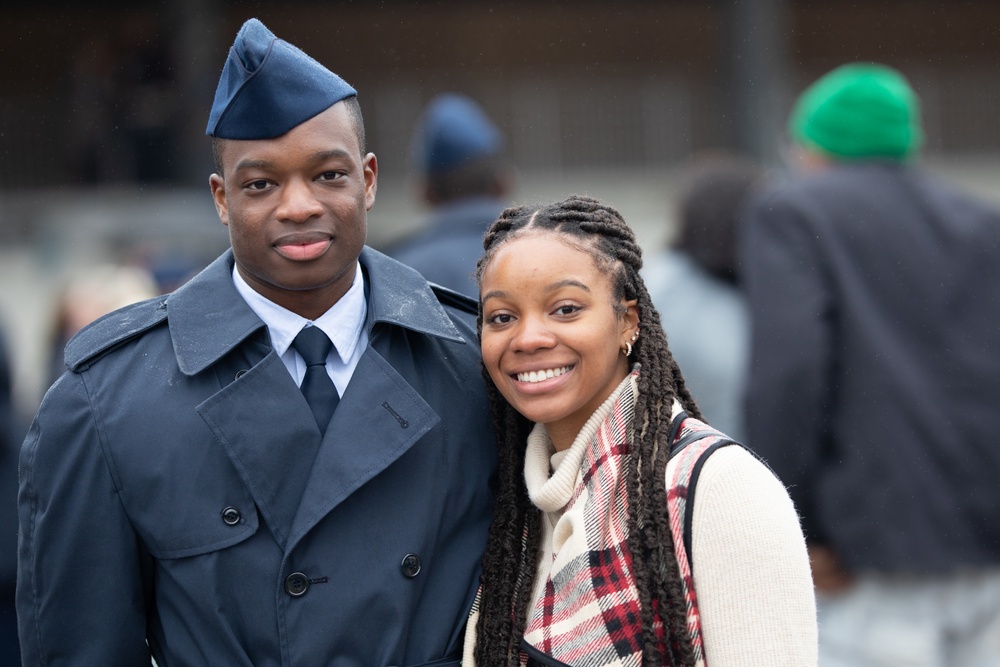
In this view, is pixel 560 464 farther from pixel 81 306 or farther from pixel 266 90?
pixel 81 306

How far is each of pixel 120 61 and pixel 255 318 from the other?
13578 mm

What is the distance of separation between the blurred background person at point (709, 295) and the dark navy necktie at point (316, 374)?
233cm

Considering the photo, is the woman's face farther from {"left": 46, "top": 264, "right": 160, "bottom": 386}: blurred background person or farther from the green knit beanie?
{"left": 46, "top": 264, "right": 160, "bottom": 386}: blurred background person

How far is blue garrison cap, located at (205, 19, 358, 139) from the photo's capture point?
2.42 meters

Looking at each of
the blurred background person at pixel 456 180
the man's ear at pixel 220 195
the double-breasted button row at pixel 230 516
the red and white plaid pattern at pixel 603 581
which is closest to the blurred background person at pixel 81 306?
the blurred background person at pixel 456 180

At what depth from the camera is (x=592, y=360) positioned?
2.45m

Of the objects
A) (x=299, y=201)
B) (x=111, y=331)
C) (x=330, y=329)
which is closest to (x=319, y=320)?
(x=330, y=329)

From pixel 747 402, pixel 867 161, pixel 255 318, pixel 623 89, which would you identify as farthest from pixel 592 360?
pixel 623 89

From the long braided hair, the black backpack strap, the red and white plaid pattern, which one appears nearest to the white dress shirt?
the long braided hair

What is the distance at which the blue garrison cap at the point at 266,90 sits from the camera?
95.4 inches

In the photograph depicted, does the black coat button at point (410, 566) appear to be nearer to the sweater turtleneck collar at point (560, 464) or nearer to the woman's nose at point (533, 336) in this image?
the sweater turtleneck collar at point (560, 464)

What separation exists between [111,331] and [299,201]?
49 cm

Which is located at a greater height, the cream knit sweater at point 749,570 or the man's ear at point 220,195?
the man's ear at point 220,195

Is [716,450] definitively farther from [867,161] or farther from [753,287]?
[867,161]
